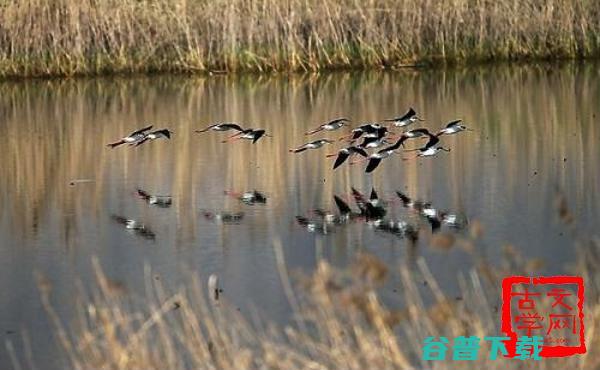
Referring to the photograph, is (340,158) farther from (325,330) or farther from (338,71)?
(338,71)

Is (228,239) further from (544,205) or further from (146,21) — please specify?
(146,21)

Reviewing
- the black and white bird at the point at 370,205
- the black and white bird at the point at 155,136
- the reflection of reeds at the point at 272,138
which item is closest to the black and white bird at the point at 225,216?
the reflection of reeds at the point at 272,138

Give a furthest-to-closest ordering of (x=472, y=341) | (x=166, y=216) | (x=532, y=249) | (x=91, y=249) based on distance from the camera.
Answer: (x=166, y=216) → (x=91, y=249) → (x=532, y=249) → (x=472, y=341)

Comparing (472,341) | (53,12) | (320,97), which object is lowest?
(472,341)

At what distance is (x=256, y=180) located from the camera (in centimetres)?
979

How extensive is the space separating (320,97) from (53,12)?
4209 millimetres

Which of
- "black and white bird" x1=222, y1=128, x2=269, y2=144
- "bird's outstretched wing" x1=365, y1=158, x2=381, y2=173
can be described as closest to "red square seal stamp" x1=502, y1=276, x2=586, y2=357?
"bird's outstretched wing" x1=365, y1=158, x2=381, y2=173

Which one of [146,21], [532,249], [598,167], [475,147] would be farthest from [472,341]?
[146,21]

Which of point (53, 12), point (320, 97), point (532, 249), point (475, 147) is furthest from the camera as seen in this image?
point (53, 12)

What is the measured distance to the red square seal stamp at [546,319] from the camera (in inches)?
191

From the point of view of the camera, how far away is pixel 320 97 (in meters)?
15.1

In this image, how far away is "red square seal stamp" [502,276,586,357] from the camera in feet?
15.9

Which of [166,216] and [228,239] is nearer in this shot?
[228,239]

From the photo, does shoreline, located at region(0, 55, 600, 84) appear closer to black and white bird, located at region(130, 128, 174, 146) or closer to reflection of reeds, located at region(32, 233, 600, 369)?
black and white bird, located at region(130, 128, 174, 146)
